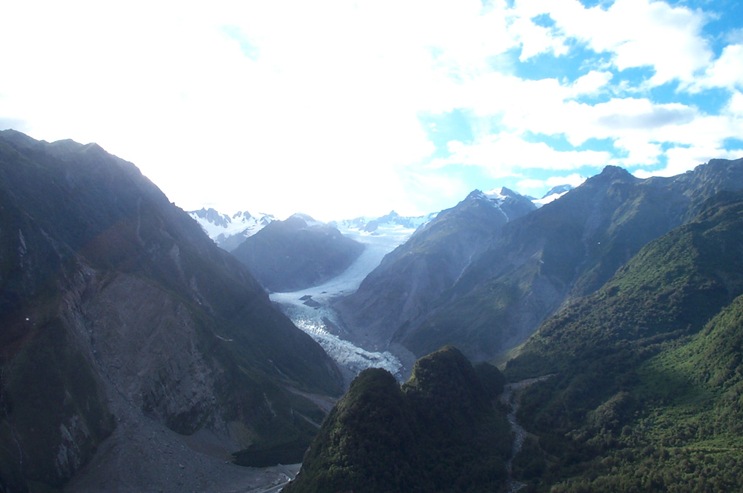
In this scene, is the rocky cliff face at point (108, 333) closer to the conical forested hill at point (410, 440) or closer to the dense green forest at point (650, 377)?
the conical forested hill at point (410, 440)

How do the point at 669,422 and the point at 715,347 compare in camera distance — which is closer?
the point at 669,422

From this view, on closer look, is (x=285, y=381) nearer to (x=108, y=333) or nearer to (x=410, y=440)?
(x=108, y=333)

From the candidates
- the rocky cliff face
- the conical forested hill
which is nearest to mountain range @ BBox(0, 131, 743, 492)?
the conical forested hill

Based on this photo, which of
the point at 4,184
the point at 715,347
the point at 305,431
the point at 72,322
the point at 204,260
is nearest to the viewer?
the point at 715,347

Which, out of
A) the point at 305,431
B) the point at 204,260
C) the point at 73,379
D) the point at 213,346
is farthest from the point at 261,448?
the point at 204,260

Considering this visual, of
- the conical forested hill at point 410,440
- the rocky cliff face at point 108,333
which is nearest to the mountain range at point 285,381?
the conical forested hill at point 410,440

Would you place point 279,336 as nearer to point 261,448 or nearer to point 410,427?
point 261,448

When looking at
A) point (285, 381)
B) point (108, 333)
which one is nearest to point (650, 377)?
point (285, 381)

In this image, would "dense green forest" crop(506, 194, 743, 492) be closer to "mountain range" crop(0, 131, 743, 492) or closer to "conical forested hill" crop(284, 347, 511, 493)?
"mountain range" crop(0, 131, 743, 492)
